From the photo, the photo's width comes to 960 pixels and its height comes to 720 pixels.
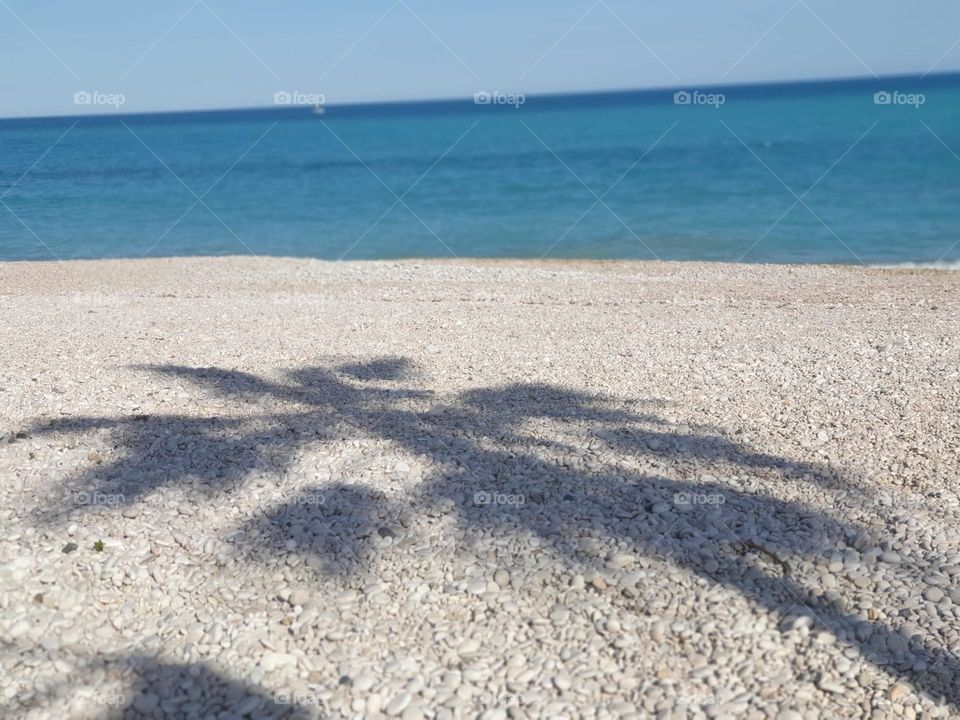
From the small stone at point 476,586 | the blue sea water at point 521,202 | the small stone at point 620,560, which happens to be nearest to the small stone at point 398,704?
the small stone at point 476,586

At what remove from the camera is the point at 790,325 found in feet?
31.7

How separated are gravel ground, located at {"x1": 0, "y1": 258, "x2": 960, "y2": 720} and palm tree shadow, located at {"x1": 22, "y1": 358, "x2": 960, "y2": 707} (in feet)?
0.07

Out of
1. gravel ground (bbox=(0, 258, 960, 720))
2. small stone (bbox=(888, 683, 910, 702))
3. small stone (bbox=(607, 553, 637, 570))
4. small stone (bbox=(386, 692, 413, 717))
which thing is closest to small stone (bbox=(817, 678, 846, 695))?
gravel ground (bbox=(0, 258, 960, 720))

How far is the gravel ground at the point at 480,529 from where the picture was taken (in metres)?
3.58

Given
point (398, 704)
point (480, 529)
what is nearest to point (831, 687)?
point (398, 704)

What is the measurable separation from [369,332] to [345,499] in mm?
4657

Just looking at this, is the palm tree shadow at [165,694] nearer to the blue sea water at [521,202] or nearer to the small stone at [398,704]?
the small stone at [398,704]

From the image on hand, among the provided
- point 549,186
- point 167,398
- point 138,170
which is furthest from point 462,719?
point 138,170

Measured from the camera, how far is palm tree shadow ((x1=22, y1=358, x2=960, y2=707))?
427 centimetres

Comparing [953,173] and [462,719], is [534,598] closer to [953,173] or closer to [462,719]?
[462,719]

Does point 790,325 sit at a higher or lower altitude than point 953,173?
higher

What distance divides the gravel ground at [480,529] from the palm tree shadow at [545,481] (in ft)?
0.07

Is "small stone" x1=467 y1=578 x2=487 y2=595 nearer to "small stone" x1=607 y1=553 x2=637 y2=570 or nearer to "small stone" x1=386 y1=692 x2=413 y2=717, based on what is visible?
"small stone" x1=607 y1=553 x2=637 y2=570

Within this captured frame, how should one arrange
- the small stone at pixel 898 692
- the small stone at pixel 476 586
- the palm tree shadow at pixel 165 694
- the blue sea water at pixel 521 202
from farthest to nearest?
the blue sea water at pixel 521 202 → the small stone at pixel 476 586 → the small stone at pixel 898 692 → the palm tree shadow at pixel 165 694
